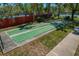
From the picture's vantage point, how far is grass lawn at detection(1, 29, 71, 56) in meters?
2.64

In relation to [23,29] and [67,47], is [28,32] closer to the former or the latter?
[23,29]

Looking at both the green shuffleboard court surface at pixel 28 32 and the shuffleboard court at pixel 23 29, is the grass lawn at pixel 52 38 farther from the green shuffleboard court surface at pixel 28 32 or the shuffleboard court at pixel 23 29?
the shuffleboard court at pixel 23 29

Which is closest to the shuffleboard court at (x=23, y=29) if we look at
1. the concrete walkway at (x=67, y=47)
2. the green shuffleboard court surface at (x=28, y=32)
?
the green shuffleboard court surface at (x=28, y=32)

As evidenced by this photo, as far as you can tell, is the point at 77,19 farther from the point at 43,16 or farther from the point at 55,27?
the point at 43,16

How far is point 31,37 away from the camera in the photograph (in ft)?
8.93

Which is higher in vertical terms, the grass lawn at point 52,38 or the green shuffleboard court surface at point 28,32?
the green shuffleboard court surface at point 28,32

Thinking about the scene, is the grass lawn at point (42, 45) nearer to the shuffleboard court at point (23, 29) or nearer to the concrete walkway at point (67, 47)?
the concrete walkway at point (67, 47)

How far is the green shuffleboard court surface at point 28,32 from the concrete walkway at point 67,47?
352 mm

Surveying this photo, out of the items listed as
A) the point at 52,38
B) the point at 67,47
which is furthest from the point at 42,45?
the point at 67,47

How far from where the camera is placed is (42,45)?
270 centimetres

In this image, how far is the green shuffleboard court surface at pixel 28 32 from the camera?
268cm

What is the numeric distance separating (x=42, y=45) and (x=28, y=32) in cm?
36

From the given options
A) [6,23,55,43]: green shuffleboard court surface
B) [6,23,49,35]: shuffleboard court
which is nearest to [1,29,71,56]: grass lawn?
[6,23,55,43]: green shuffleboard court surface

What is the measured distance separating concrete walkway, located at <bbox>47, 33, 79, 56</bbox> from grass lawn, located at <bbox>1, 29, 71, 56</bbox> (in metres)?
0.07
